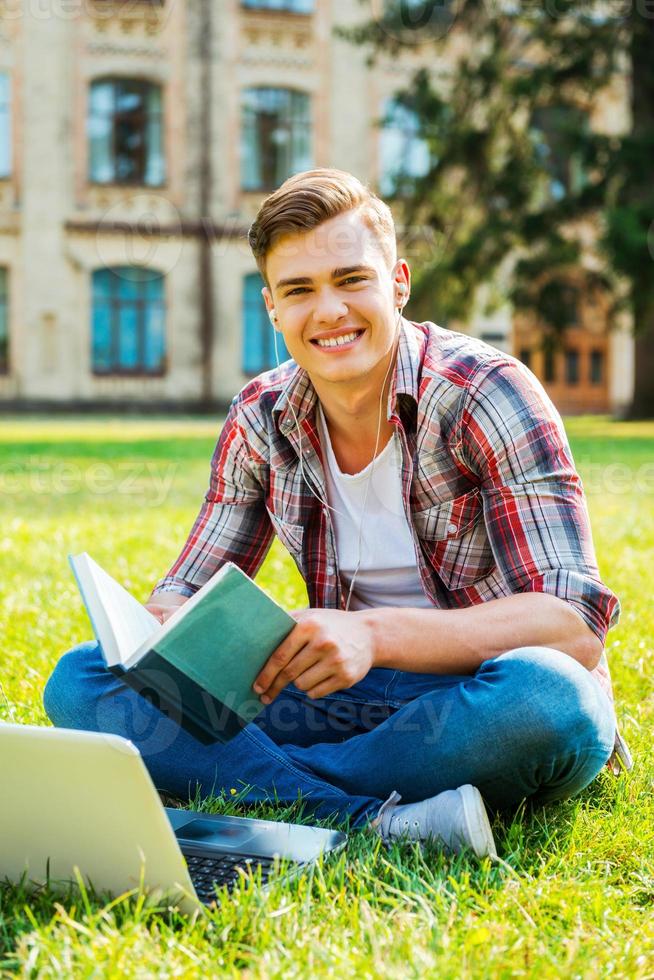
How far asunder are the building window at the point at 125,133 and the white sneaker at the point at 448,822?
1962 cm

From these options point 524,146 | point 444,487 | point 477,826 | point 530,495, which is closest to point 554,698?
point 477,826

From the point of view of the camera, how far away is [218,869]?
1880 mm

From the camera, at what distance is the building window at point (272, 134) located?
20547 mm

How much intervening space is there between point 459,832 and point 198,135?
65.1ft

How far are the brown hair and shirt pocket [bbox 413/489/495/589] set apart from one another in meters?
0.55

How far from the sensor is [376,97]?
20.8m

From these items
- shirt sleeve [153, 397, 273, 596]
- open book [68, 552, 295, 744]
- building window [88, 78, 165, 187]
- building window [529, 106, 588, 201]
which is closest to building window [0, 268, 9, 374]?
building window [88, 78, 165, 187]

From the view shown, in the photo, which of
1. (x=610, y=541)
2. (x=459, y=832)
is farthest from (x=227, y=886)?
(x=610, y=541)

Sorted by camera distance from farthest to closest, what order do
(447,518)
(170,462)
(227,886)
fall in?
(170,462) < (447,518) < (227,886)

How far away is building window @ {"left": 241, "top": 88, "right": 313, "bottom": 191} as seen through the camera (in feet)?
67.4

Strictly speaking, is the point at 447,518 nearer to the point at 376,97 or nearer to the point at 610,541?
the point at 610,541

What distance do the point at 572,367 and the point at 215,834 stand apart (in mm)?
21389

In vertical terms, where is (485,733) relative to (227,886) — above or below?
above

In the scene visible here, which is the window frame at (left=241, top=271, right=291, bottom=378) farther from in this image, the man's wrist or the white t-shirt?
the man's wrist
